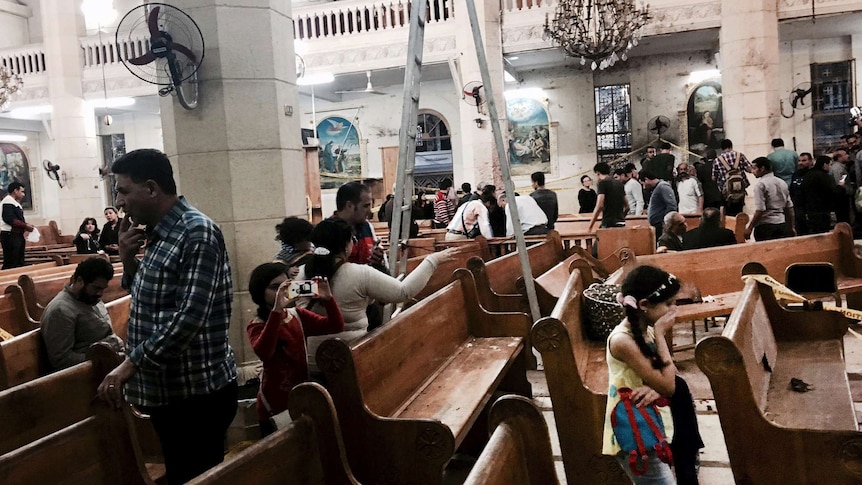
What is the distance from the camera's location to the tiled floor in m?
3.72

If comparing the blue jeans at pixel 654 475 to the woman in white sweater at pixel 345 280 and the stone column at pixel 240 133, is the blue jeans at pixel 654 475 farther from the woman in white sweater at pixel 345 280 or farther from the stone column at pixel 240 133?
the stone column at pixel 240 133

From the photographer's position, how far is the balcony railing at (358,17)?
1552 cm

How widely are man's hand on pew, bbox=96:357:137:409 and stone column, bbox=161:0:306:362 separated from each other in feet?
9.72

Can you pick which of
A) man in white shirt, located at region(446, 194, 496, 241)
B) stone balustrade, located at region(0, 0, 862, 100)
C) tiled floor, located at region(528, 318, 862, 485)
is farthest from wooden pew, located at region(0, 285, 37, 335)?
stone balustrade, located at region(0, 0, 862, 100)

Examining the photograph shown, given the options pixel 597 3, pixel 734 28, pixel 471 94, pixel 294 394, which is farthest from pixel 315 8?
pixel 294 394

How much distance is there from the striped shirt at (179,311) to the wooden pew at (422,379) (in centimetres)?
50

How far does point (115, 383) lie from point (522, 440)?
1.45m

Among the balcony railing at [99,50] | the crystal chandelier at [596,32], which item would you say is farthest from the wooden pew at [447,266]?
the balcony railing at [99,50]

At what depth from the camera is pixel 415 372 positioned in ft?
12.5

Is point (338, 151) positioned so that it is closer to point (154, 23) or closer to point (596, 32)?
point (596, 32)

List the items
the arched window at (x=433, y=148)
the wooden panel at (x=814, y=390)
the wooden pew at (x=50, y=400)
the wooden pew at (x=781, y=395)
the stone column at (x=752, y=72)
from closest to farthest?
the wooden pew at (x=781, y=395), the wooden pew at (x=50, y=400), the wooden panel at (x=814, y=390), the stone column at (x=752, y=72), the arched window at (x=433, y=148)

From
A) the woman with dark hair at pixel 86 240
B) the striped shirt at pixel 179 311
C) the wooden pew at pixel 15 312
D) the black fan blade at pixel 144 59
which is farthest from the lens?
the woman with dark hair at pixel 86 240

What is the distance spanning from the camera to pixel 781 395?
349 centimetres

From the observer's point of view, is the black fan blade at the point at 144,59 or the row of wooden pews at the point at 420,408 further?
the black fan blade at the point at 144,59
